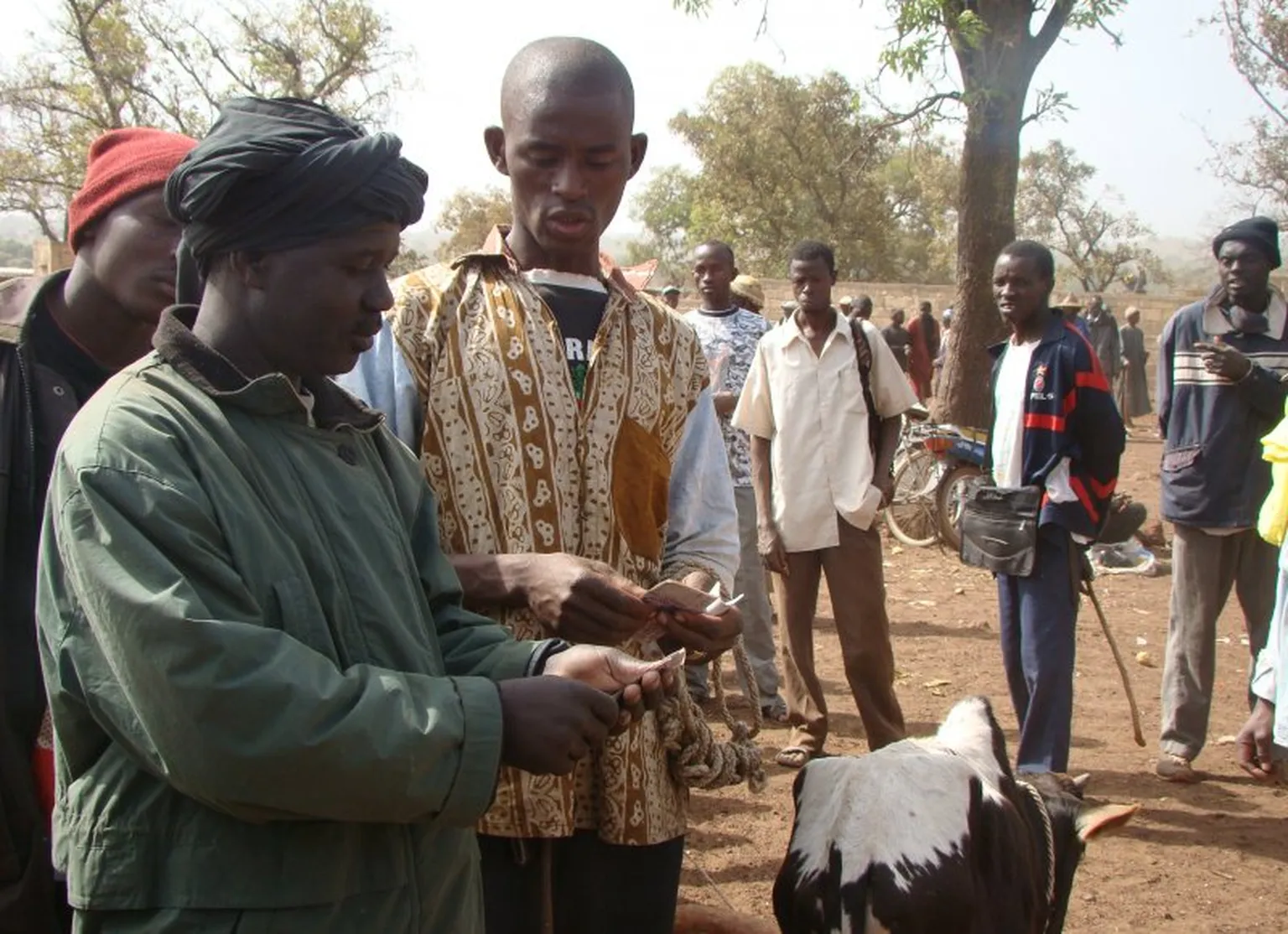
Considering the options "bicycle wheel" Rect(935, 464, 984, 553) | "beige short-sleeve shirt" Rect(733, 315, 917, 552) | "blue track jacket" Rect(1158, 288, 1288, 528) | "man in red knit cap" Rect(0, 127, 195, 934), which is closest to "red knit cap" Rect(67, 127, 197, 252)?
"man in red knit cap" Rect(0, 127, 195, 934)

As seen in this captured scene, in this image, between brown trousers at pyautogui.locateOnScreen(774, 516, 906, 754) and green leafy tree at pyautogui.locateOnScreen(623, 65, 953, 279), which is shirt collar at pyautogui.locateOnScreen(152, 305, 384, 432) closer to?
brown trousers at pyautogui.locateOnScreen(774, 516, 906, 754)

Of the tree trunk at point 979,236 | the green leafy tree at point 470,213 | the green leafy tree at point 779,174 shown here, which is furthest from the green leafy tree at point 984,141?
the green leafy tree at point 470,213

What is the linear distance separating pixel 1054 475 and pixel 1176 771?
1601 millimetres

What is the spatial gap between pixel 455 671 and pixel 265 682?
0.52m

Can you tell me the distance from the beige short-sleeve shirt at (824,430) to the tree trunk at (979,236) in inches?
268

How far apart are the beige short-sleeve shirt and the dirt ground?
3.88ft

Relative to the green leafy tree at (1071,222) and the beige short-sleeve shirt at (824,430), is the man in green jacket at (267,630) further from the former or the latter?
the green leafy tree at (1071,222)

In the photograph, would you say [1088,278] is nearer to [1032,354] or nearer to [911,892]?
[1032,354]

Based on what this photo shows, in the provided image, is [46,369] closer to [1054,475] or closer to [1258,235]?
[1054,475]

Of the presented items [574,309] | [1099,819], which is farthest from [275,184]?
[1099,819]

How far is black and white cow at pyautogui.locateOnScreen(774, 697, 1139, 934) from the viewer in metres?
2.28

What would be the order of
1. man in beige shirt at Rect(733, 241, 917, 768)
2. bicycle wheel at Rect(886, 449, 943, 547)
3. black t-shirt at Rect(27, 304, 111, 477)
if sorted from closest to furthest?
black t-shirt at Rect(27, 304, 111, 477) < man in beige shirt at Rect(733, 241, 917, 768) < bicycle wheel at Rect(886, 449, 943, 547)

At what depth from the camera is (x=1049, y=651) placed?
5355mm

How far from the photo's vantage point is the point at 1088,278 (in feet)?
136
